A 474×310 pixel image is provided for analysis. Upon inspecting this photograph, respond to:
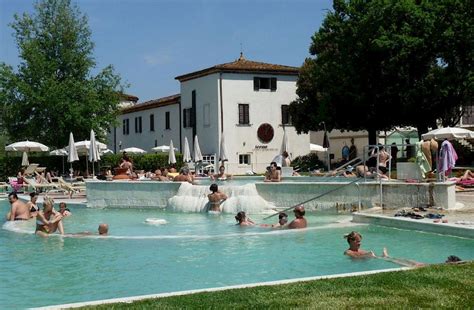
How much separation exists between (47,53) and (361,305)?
40389mm

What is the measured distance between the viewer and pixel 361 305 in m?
6.04

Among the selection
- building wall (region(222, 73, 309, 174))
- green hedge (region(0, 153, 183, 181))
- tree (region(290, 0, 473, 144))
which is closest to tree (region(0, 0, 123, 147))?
green hedge (region(0, 153, 183, 181))

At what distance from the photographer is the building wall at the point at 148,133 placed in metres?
52.4

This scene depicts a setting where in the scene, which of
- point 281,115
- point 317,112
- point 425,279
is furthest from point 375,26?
point 425,279

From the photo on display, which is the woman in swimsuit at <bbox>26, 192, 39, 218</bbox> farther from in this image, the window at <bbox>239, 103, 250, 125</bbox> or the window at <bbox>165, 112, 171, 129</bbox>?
the window at <bbox>165, 112, 171, 129</bbox>

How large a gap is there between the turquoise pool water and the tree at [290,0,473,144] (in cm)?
2163

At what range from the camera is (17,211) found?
16734 millimetres

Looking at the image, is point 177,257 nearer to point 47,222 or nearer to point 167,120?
point 47,222

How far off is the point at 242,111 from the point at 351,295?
40.9m

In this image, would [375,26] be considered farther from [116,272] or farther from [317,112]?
[116,272]

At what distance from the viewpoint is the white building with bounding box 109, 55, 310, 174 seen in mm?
46469

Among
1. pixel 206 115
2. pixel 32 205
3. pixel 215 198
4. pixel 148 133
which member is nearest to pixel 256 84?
pixel 206 115

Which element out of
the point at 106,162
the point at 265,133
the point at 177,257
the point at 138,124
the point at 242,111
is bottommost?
the point at 177,257

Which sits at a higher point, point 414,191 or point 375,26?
point 375,26
